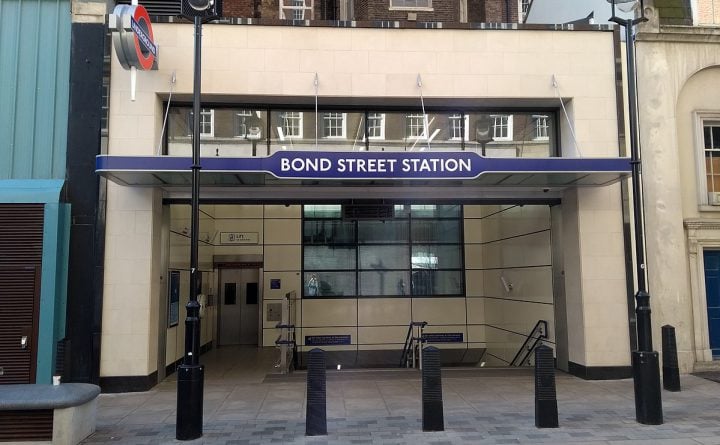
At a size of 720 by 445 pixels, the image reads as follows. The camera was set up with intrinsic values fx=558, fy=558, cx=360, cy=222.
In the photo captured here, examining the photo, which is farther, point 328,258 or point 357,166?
point 328,258

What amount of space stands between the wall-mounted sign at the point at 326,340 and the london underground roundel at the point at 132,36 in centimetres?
922

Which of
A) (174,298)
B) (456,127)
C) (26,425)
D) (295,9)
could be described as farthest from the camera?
(295,9)

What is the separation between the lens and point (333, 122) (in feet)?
37.8

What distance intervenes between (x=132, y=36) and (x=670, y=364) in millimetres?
10898

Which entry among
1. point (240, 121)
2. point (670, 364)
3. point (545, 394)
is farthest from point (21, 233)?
point (670, 364)

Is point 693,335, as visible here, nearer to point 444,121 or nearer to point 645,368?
point 645,368

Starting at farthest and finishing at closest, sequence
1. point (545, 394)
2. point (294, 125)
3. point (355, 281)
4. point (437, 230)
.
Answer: point (437, 230)
point (355, 281)
point (294, 125)
point (545, 394)

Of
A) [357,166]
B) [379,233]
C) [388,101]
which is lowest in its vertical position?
[379,233]

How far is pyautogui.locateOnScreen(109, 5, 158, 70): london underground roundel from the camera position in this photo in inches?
368

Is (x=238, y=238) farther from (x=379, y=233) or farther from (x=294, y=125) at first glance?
(x=294, y=125)

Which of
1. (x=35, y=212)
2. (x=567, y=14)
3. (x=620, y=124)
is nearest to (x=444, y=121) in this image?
(x=620, y=124)

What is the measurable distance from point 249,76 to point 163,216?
3265mm

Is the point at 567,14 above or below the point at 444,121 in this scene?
above

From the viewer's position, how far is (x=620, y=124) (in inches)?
445
